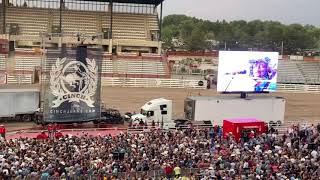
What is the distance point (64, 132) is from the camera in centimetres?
3189

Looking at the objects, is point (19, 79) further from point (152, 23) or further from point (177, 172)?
point (177, 172)

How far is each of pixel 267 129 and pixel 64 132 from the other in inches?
451

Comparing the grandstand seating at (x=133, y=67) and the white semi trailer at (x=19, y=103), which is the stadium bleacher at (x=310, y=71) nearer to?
the grandstand seating at (x=133, y=67)

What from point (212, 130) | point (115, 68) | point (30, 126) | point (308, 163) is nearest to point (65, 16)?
point (115, 68)

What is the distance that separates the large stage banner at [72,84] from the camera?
32844 mm

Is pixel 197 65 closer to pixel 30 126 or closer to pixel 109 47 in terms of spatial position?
pixel 109 47

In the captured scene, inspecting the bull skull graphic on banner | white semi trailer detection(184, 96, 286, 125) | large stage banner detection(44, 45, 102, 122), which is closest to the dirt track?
white semi trailer detection(184, 96, 286, 125)

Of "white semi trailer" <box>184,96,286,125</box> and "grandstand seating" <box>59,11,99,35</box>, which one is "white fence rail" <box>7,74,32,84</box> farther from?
"white semi trailer" <box>184,96,286,125</box>

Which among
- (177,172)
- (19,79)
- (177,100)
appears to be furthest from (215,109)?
(19,79)

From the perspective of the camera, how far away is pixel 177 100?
4734 centimetres

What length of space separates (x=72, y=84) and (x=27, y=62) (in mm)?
26536

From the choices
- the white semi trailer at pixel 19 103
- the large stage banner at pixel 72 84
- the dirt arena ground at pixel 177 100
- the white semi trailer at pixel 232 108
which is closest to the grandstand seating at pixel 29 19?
the dirt arena ground at pixel 177 100

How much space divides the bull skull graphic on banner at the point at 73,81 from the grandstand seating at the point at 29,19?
33515 millimetres

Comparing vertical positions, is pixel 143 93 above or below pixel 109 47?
below
